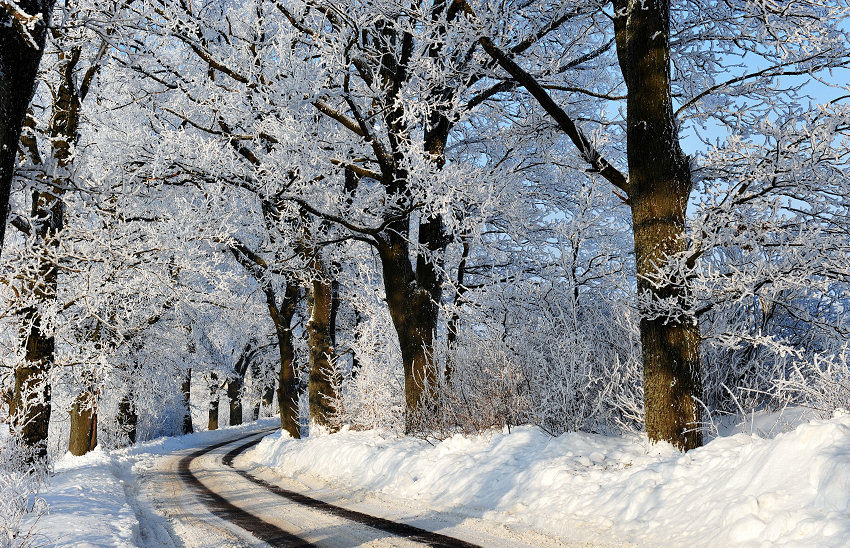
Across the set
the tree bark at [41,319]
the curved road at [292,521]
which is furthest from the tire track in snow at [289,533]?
the tree bark at [41,319]

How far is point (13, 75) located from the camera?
3.75 m

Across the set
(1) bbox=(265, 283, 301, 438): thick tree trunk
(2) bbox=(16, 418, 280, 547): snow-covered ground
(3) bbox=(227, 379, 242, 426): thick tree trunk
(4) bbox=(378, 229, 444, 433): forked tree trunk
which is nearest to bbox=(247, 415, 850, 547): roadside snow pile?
(4) bbox=(378, 229, 444, 433): forked tree trunk

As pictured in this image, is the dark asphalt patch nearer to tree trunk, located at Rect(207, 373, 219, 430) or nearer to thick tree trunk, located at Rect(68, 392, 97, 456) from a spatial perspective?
thick tree trunk, located at Rect(68, 392, 97, 456)

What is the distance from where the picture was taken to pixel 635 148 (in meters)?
6.84

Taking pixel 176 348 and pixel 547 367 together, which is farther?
pixel 176 348

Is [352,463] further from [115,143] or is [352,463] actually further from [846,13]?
[846,13]

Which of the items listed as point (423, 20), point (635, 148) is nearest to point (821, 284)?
point (635, 148)

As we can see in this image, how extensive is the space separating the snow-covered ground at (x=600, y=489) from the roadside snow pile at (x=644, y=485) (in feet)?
0.04

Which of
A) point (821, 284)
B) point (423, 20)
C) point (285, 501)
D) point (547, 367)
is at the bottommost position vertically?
point (285, 501)

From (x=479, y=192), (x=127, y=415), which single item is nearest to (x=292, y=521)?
(x=479, y=192)

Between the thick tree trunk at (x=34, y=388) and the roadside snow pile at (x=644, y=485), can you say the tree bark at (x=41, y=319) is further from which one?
the roadside snow pile at (x=644, y=485)

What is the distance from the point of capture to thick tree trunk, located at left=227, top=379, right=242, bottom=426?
34.2m

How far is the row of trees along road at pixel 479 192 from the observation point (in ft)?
20.1

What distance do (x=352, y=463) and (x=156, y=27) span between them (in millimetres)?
8224
